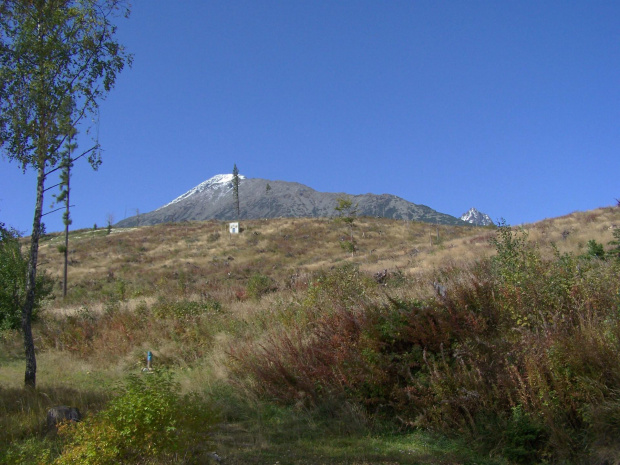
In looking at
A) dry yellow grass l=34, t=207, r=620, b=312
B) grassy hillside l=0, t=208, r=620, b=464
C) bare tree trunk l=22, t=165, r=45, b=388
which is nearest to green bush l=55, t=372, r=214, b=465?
grassy hillside l=0, t=208, r=620, b=464

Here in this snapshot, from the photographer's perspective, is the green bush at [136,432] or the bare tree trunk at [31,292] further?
the bare tree trunk at [31,292]

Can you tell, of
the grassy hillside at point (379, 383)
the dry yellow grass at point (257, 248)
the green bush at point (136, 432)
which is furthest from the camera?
the dry yellow grass at point (257, 248)

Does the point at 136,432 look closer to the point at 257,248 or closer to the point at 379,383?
the point at 379,383

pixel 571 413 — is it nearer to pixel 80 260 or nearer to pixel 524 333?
pixel 524 333

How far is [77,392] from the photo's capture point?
8336 millimetres

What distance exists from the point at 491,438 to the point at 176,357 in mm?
8136

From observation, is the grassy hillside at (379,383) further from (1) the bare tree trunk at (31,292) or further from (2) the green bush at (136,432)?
(1) the bare tree trunk at (31,292)

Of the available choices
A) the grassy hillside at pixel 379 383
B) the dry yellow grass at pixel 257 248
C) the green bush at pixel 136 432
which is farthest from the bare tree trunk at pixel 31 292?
the dry yellow grass at pixel 257 248

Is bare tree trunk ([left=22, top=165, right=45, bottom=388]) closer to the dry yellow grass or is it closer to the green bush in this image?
the green bush

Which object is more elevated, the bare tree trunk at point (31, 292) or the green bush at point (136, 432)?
the bare tree trunk at point (31, 292)

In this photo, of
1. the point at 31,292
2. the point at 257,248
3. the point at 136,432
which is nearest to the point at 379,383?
the point at 136,432

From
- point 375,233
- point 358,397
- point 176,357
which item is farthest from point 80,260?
point 358,397

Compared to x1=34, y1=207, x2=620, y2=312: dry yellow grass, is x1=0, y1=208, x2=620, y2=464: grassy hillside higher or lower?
lower

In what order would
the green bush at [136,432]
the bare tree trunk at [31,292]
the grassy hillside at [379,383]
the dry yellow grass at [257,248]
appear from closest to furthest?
the green bush at [136,432] → the grassy hillside at [379,383] → the bare tree trunk at [31,292] → the dry yellow grass at [257,248]
